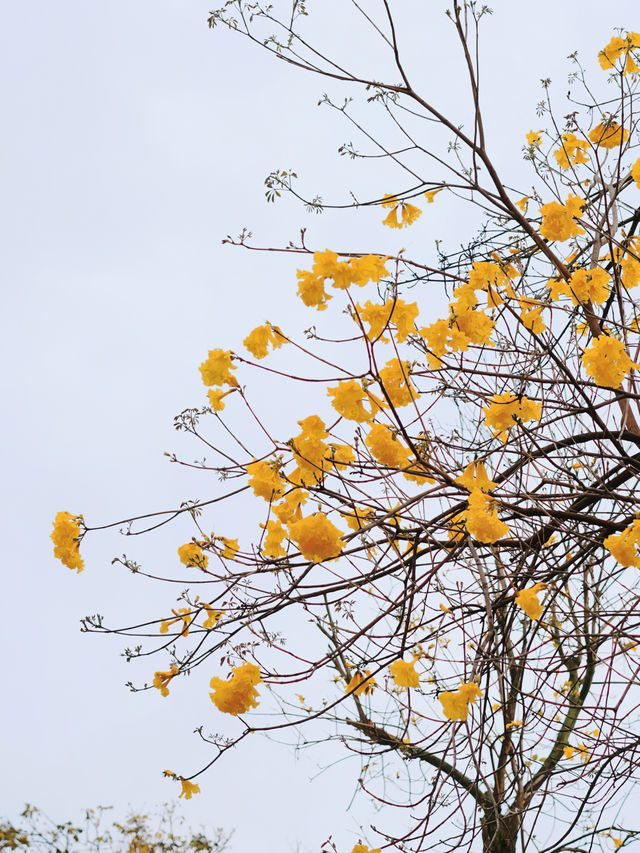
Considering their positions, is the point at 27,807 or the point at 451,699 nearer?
the point at 451,699

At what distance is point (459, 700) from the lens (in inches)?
67.4

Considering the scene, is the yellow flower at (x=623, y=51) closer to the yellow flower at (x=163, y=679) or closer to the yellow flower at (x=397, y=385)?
the yellow flower at (x=397, y=385)

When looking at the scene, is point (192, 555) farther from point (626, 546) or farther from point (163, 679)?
point (626, 546)

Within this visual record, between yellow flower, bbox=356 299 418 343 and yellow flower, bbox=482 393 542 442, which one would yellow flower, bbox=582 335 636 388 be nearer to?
yellow flower, bbox=482 393 542 442

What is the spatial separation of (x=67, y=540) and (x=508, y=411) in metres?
1.33

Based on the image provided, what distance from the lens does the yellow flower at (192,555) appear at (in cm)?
214

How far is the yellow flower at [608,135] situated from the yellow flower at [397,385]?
1559 mm

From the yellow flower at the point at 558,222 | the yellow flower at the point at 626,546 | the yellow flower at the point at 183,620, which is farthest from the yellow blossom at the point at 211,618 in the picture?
the yellow flower at the point at 558,222

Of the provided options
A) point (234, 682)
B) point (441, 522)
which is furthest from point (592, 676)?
point (234, 682)

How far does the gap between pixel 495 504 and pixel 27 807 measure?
227 inches

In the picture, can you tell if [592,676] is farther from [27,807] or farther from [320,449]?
[27,807]

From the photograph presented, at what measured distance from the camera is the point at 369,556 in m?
1.93

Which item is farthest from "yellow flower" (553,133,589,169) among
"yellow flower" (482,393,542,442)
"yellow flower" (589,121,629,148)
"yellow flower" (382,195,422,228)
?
"yellow flower" (482,393,542,442)

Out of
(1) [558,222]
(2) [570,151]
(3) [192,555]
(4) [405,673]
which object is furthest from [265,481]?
(2) [570,151]
